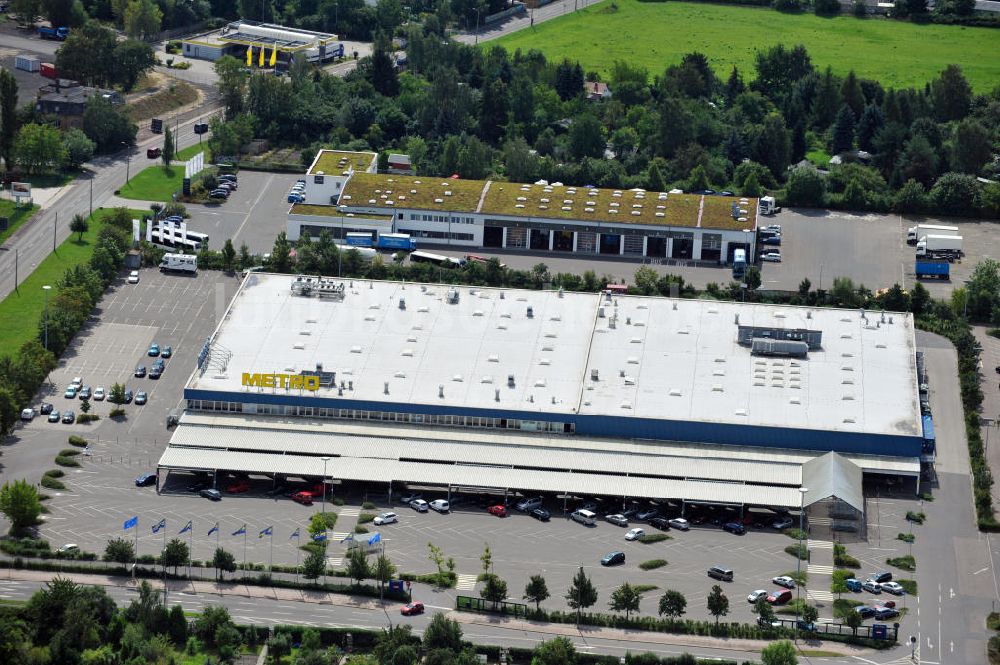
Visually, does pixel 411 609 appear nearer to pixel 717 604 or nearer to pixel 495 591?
pixel 495 591

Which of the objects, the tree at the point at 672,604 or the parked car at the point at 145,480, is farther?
the parked car at the point at 145,480

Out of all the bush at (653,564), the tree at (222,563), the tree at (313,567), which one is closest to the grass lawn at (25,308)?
the tree at (222,563)

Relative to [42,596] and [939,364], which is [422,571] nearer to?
[42,596]

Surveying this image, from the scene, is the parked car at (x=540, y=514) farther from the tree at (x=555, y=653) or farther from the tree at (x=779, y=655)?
the tree at (x=779, y=655)

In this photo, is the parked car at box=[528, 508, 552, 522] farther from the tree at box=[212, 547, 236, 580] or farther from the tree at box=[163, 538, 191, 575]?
the tree at box=[163, 538, 191, 575]

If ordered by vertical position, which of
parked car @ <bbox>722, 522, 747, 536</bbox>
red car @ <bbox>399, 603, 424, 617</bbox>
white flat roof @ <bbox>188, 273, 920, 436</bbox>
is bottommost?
red car @ <bbox>399, 603, 424, 617</bbox>

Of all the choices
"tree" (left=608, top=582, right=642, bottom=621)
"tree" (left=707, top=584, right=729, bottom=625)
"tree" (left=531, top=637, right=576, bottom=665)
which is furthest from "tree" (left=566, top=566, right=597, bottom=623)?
"tree" (left=707, top=584, right=729, bottom=625)

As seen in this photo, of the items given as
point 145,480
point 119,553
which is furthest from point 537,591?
point 145,480
